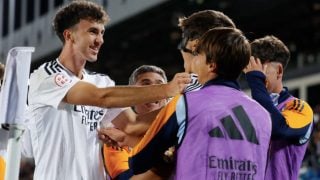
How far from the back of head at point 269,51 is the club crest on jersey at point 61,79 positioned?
93 cm

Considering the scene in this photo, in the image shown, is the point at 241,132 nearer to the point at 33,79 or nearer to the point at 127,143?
the point at 127,143

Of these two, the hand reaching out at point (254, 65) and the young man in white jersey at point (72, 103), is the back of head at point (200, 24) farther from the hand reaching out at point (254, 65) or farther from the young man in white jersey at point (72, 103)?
the young man in white jersey at point (72, 103)

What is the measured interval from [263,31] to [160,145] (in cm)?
1550

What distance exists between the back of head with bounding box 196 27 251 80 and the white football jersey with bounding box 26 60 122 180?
80 cm

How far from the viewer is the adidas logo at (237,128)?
2773 millimetres

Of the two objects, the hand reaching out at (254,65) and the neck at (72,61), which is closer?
the hand reaching out at (254,65)

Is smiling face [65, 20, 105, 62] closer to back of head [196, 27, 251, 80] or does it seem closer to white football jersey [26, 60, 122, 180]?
white football jersey [26, 60, 122, 180]

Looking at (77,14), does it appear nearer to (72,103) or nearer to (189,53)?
(72,103)

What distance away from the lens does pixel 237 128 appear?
281cm

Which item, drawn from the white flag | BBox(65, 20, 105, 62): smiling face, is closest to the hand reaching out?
BBox(65, 20, 105, 62): smiling face

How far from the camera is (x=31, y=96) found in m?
3.46

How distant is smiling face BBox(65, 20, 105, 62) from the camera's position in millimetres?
3504

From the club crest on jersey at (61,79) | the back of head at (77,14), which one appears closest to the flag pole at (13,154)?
the club crest on jersey at (61,79)

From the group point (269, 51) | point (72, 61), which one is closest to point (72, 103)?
point (72, 61)
